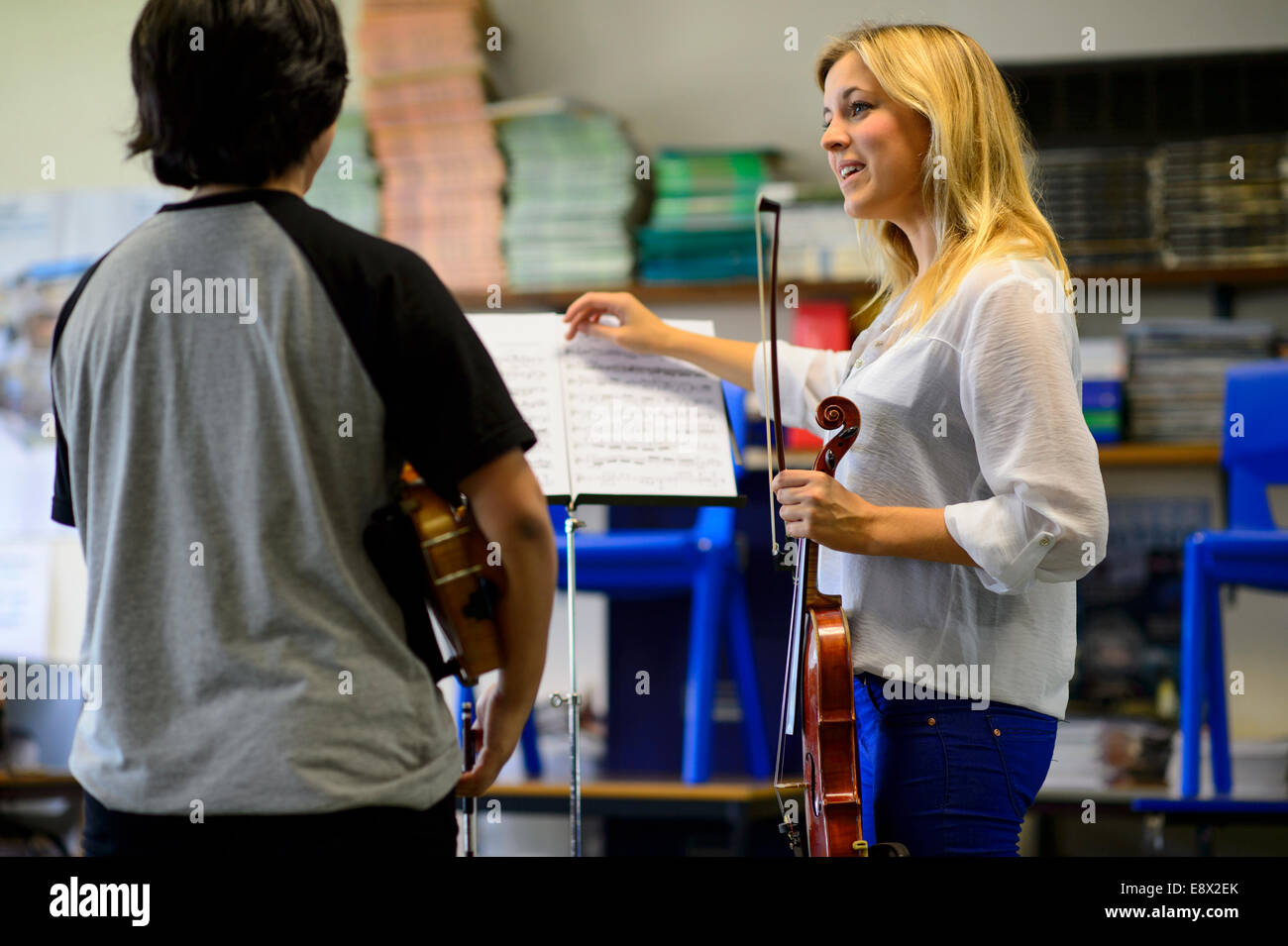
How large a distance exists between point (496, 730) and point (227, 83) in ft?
2.06

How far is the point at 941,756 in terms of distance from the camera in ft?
4.25

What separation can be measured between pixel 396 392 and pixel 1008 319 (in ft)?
2.15

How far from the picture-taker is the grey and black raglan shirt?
980mm

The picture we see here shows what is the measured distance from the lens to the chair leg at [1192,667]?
248 centimetres

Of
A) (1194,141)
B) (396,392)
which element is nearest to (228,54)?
(396,392)

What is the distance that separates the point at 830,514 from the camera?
1365 millimetres

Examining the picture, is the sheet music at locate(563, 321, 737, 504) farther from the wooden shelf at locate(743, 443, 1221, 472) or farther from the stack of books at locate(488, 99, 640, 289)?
the stack of books at locate(488, 99, 640, 289)

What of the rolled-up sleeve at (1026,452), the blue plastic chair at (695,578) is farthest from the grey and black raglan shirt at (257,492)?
the blue plastic chair at (695,578)

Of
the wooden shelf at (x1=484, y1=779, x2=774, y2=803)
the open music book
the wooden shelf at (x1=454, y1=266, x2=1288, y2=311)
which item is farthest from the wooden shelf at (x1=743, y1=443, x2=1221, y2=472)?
the open music book

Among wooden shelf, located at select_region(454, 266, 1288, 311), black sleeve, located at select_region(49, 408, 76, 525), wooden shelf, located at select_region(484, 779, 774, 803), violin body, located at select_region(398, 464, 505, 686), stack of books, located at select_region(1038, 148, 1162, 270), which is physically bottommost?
wooden shelf, located at select_region(484, 779, 774, 803)

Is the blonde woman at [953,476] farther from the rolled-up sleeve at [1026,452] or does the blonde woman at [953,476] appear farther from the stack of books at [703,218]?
the stack of books at [703,218]

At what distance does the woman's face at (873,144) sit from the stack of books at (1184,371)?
1.97m

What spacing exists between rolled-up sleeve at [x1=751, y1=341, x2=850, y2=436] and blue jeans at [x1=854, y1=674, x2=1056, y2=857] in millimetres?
504

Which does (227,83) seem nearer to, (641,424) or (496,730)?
(496,730)
